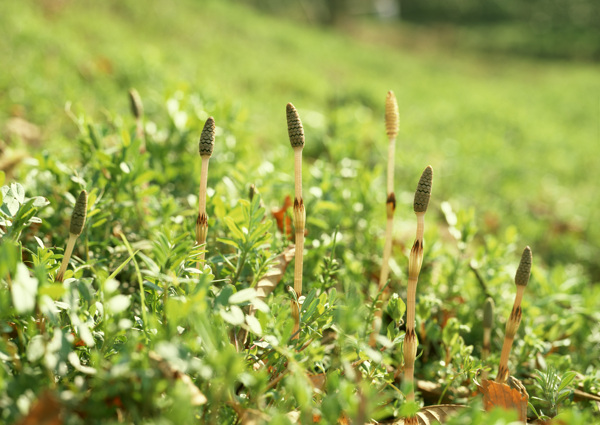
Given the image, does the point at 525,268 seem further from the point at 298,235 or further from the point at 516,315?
the point at 298,235

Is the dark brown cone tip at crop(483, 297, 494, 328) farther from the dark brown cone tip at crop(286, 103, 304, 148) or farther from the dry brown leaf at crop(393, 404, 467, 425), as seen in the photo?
the dark brown cone tip at crop(286, 103, 304, 148)

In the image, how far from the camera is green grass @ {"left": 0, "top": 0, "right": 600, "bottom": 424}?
0.98 metres

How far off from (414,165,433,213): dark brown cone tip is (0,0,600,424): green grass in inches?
11.1

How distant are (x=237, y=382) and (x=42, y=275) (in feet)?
1.74

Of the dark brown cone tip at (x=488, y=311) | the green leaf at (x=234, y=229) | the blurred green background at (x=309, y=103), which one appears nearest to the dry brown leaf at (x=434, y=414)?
the dark brown cone tip at (x=488, y=311)

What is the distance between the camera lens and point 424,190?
1.20 metres

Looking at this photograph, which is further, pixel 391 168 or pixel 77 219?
pixel 391 168

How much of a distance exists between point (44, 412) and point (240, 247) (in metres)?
0.68

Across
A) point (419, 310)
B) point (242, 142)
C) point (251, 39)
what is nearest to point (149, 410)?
Result: point (419, 310)

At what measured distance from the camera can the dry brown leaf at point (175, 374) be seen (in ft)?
3.13

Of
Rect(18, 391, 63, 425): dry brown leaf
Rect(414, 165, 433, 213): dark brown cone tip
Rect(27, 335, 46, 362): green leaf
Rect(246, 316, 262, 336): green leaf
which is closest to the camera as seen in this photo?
Rect(18, 391, 63, 425): dry brown leaf

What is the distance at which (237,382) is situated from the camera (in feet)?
3.89

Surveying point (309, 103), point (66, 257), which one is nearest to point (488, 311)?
point (66, 257)

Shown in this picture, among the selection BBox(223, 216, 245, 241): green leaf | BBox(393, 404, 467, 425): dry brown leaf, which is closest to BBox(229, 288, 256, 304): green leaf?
BBox(223, 216, 245, 241): green leaf
